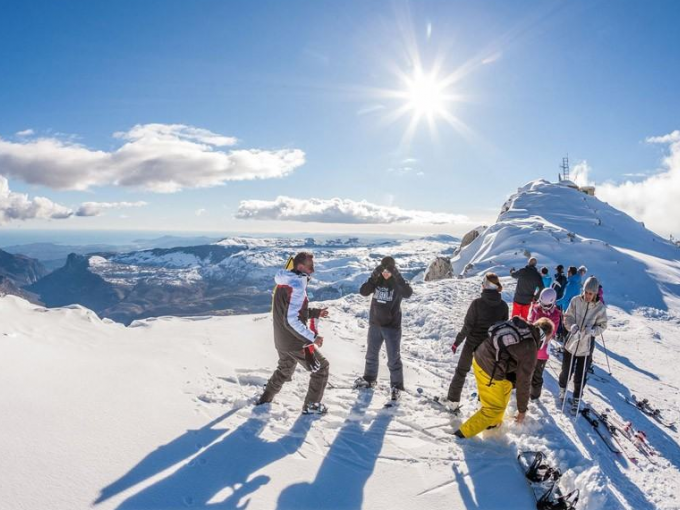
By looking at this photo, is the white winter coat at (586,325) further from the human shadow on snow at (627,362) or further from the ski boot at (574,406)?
the human shadow on snow at (627,362)

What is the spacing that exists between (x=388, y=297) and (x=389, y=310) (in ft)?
0.88

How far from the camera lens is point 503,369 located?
5648 mm

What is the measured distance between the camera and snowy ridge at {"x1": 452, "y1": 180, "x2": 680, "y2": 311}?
26844 millimetres

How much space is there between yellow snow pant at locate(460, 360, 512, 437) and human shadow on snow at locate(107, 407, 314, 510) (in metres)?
2.73

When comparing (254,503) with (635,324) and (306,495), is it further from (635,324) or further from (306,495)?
(635,324)

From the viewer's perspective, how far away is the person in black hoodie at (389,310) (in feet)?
23.8

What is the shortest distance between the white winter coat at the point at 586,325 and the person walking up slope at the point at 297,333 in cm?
549

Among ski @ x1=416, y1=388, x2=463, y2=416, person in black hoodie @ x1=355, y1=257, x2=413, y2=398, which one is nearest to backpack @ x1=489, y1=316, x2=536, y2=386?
ski @ x1=416, y1=388, x2=463, y2=416

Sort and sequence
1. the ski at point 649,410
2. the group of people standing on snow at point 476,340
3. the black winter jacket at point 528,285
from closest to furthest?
the group of people standing on snow at point 476,340, the ski at point 649,410, the black winter jacket at point 528,285

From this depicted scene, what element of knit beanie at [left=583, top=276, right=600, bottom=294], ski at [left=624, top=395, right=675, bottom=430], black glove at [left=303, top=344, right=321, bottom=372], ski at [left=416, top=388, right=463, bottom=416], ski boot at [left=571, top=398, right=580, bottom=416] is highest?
knit beanie at [left=583, top=276, right=600, bottom=294]

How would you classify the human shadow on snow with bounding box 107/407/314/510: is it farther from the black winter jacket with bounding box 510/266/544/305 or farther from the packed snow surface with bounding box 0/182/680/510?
the black winter jacket with bounding box 510/266/544/305

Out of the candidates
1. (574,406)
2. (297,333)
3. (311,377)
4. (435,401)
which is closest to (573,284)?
(574,406)

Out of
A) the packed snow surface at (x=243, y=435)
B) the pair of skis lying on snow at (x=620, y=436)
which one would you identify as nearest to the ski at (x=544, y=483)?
the packed snow surface at (x=243, y=435)

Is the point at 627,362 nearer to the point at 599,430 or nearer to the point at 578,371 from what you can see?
the point at 578,371
